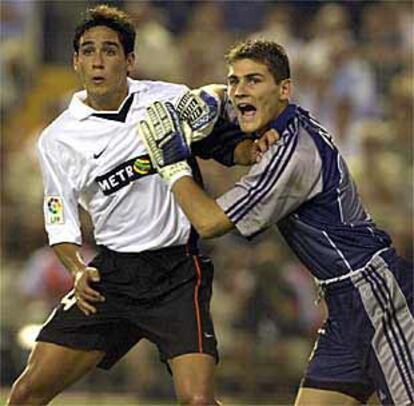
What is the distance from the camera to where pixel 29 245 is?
1259cm

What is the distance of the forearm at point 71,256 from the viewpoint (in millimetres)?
7043

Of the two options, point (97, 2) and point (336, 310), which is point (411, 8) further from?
point (336, 310)

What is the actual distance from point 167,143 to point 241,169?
5.82 meters

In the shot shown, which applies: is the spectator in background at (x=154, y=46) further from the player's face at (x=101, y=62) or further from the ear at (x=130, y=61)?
the player's face at (x=101, y=62)

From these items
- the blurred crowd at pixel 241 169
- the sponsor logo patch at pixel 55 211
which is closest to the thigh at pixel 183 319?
the sponsor logo patch at pixel 55 211

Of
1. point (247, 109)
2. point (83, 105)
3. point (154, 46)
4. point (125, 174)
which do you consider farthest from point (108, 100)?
point (154, 46)

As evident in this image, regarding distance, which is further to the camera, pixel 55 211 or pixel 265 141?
pixel 55 211

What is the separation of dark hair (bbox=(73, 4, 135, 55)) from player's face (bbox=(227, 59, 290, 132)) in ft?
2.39

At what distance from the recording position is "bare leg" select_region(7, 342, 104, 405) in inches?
276

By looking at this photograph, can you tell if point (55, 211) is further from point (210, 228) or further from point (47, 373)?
point (210, 228)

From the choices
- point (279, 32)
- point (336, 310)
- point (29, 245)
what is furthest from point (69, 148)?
point (279, 32)

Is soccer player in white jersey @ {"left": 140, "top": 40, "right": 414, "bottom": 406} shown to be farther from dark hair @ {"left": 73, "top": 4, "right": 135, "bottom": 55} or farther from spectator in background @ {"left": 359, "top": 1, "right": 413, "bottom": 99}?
spectator in background @ {"left": 359, "top": 1, "right": 413, "bottom": 99}

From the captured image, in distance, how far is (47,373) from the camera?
6996 millimetres

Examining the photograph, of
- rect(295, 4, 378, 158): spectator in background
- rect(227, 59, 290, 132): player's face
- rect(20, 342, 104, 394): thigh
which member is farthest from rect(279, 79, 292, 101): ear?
rect(295, 4, 378, 158): spectator in background
